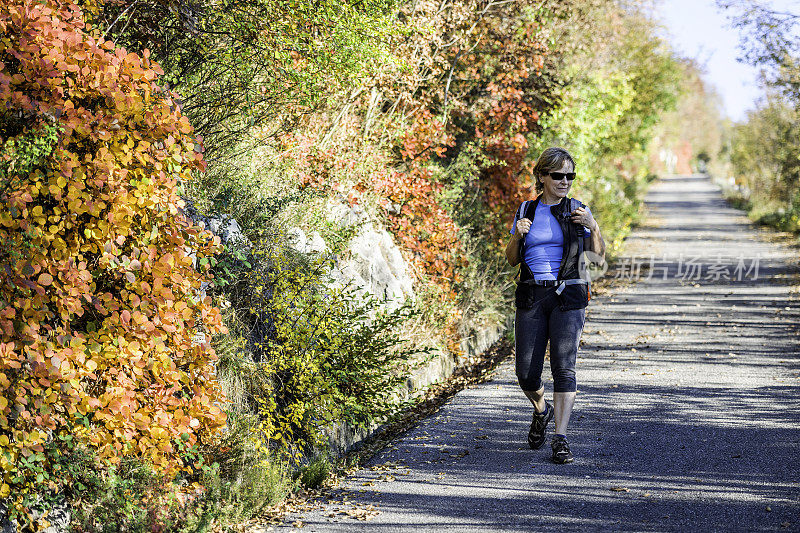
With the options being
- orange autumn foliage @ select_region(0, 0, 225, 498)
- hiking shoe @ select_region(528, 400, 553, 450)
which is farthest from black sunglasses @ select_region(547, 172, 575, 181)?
orange autumn foliage @ select_region(0, 0, 225, 498)

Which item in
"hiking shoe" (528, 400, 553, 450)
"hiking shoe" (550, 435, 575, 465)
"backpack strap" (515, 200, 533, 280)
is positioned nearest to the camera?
"hiking shoe" (550, 435, 575, 465)

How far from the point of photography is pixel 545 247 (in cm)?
539

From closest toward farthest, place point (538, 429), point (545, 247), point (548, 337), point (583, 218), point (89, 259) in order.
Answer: point (89, 259) → point (583, 218) → point (545, 247) → point (548, 337) → point (538, 429)

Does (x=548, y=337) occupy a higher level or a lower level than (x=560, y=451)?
higher

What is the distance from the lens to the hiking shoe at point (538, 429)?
5652 millimetres

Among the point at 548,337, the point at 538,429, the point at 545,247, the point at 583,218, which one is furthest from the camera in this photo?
the point at 538,429

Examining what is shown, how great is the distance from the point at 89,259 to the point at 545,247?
288 centimetres

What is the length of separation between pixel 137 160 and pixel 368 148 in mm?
5887

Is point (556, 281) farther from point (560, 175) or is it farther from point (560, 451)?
point (560, 451)

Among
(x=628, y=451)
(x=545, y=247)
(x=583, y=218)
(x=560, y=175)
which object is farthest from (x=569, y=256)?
(x=628, y=451)

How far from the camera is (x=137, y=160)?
13.6ft

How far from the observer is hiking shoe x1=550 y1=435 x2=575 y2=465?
17.4ft

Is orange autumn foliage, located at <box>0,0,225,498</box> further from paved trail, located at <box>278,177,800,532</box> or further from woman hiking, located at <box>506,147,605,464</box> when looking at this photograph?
woman hiking, located at <box>506,147,605,464</box>

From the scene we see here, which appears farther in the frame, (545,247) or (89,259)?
(545,247)
